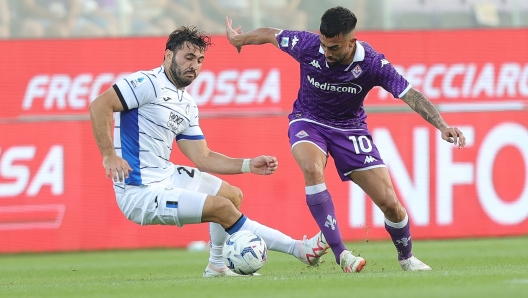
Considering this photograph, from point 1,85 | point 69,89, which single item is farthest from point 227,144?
point 1,85

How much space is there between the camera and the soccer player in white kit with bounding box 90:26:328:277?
7.83m

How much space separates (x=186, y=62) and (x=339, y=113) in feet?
4.46

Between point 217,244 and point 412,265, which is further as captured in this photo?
point 217,244

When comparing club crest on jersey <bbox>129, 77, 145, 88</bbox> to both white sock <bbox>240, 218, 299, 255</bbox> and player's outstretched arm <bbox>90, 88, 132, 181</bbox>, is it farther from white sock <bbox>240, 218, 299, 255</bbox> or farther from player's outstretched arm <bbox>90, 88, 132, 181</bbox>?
white sock <bbox>240, 218, 299, 255</bbox>

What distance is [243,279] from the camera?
23.9 ft

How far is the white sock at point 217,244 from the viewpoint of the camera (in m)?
8.41

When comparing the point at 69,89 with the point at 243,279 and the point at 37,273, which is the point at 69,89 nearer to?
the point at 37,273

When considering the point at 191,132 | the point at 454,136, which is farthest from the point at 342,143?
the point at 191,132

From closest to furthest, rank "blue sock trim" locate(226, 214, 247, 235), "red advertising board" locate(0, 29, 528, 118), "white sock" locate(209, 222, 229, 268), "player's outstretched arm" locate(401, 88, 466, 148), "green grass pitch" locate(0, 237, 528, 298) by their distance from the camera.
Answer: "green grass pitch" locate(0, 237, 528, 298) → "player's outstretched arm" locate(401, 88, 466, 148) → "blue sock trim" locate(226, 214, 247, 235) → "white sock" locate(209, 222, 229, 268) → "red advertising board" locate(0, 29, 528, 118)

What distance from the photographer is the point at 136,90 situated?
794 cm

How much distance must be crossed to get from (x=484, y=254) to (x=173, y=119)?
183 inches

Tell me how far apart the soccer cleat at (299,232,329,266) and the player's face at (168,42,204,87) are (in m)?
1.69

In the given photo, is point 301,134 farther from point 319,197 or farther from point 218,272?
point 218,272

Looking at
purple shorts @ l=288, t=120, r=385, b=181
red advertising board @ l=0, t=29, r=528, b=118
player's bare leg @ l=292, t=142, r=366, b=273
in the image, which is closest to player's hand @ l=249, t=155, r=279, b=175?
player's bare leg @ l=292, t=142, r=366, b=273
